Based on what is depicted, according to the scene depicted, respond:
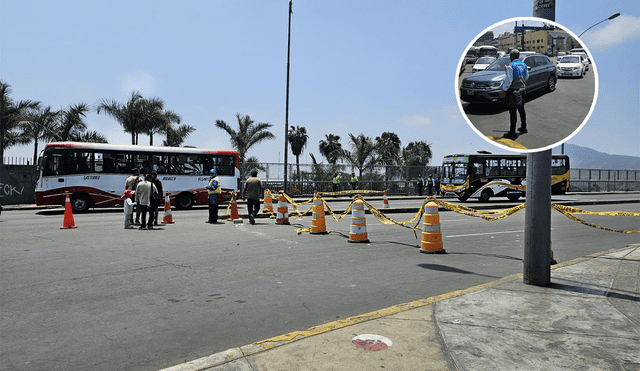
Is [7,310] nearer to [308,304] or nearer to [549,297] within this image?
[308,304]

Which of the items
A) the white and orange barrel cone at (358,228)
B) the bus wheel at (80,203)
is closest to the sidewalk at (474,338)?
the white and orange barrel cone at (358,228)

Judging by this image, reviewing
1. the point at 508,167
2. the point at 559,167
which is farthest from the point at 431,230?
the point at 559,167

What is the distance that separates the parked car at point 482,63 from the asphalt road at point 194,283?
302 cm

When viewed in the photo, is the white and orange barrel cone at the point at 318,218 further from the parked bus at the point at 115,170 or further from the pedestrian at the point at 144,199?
the parked bus at the point at 115,170

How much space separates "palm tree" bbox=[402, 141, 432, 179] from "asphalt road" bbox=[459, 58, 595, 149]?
42861 mm

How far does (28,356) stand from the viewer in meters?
4.04

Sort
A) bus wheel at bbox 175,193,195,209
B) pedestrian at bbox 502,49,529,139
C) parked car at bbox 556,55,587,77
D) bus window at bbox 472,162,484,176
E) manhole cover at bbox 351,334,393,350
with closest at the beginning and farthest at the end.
→ 1. pedestrian at bbox 502,49,529,139
2. parked car at bbox 556,55,587,77
3. manhole cover at bbox 351,334,393,350
4. bus wheel at bbox 175,193,195,209
5. bus window at bbox 472,162,484,176

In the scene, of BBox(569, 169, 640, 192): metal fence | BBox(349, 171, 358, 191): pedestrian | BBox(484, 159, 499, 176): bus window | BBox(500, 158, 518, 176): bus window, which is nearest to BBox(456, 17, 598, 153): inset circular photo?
BBox(484, 159, 499, 176): bus window

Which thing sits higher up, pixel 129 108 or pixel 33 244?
pixel 129 108

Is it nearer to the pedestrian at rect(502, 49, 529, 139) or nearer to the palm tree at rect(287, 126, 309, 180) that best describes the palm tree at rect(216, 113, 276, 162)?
the palm tree at rect(287, 126, 309, 180)

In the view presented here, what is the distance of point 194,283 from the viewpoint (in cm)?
671

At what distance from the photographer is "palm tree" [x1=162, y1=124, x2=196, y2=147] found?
35656mm

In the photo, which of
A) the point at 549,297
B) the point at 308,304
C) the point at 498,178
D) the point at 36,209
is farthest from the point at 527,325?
the point at 498,178

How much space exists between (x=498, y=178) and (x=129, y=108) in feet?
83.3
